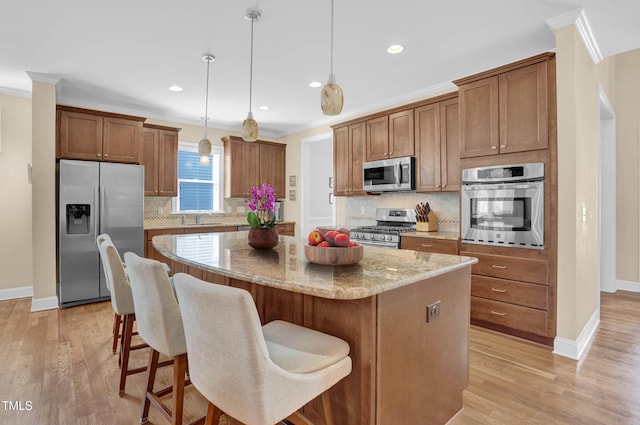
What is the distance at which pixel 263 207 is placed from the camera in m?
2.20

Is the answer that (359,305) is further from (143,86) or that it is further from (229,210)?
(229,210)

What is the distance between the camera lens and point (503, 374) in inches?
95.0

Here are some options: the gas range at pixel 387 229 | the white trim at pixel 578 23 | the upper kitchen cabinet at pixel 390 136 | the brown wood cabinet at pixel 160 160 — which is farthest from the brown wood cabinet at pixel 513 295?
the brown wood cabinet at pixel 160 160

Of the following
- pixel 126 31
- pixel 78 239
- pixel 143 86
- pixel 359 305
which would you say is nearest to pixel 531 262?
pixel 359 305

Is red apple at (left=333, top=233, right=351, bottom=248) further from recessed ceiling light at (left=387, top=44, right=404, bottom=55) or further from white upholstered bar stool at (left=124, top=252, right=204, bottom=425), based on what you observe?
recessed ceiling light at (left=387, top=44, right=404, bottom=55)

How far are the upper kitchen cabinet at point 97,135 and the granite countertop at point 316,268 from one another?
2933 millimetres

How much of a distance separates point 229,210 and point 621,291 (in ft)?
20.0

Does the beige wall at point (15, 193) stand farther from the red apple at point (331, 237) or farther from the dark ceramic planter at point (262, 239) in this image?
the red apple at point (331, 237)

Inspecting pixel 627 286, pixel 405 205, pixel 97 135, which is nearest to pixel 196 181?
pixel 97 135

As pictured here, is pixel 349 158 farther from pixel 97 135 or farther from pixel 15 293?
pixel 15 293

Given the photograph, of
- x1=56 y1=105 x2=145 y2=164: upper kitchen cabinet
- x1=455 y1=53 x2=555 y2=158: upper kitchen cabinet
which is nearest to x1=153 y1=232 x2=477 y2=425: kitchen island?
x1=455 y1=53 x2=555 y2=158: upper kitchen cabinet

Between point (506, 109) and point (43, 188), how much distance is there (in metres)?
4.98

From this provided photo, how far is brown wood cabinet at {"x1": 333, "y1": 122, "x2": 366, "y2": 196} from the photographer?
4891 millimetres

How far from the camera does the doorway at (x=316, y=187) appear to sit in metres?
6.30
